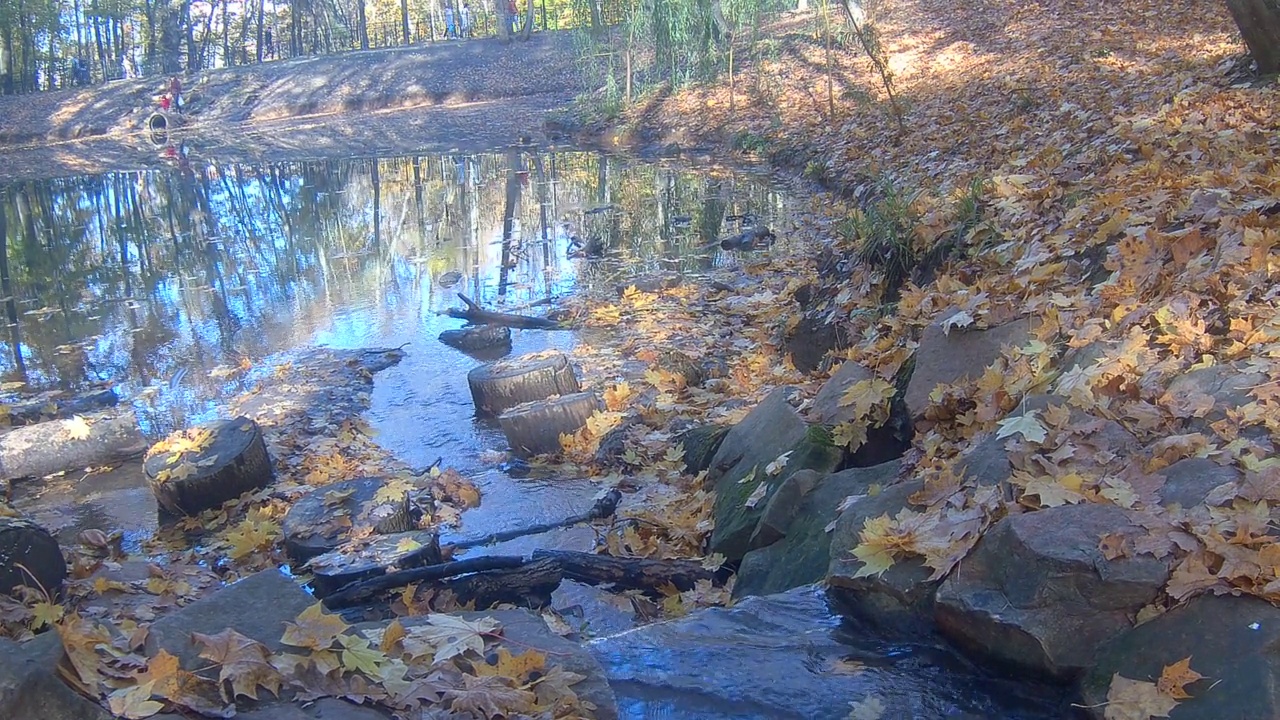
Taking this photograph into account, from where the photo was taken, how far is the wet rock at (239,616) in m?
2.85

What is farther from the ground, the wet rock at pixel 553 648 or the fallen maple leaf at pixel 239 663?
the fallen maple leaf at pixel 239 663

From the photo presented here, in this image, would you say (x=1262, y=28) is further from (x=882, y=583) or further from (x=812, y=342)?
(x=882, y=583)

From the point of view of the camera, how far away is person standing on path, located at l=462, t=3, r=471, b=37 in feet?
181

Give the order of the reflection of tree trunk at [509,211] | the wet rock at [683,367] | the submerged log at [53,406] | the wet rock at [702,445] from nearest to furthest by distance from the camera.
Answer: the wet rock at [702,445] < the wet rock at [683,367] < the submerged log at [53,406] < the reflection of tree trunk at [509,211]

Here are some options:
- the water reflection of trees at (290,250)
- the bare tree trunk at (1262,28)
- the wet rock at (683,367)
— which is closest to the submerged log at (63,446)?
the water reflection of trees at (290,250)

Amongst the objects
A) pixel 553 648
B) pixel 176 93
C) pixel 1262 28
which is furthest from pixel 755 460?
pixel 176 93

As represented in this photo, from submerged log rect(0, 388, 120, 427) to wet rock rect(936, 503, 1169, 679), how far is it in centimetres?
A: 787

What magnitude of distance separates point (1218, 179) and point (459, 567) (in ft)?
14.4

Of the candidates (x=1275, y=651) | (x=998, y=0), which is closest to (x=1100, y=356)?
(x=1275, y=651)

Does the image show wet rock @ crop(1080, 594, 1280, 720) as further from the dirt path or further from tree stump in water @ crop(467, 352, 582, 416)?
the dirt path

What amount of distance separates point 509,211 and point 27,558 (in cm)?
1274

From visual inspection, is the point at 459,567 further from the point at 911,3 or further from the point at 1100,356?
the point at 911,3

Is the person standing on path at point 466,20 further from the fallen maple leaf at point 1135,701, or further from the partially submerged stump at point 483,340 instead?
the fallen maple leaf at point 1135,701

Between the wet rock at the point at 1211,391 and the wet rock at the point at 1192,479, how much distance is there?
0.25 meters
